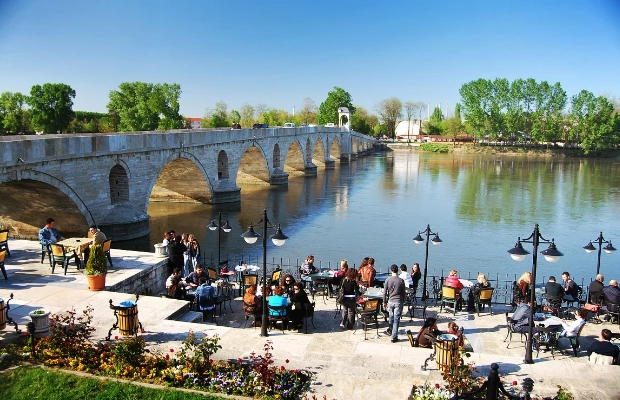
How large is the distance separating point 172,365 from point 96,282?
151 inches

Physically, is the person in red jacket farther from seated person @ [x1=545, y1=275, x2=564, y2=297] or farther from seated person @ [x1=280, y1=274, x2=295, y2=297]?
seated person @ [x1=280, y1=274, x2=295, y2=297]

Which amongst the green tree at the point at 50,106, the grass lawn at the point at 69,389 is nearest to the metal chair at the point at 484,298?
the grass lawn at the point at 69,389

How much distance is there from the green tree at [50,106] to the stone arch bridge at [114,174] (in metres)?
26.2

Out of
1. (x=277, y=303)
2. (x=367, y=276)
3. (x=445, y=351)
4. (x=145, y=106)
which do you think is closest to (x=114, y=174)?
(x=367, y=276)

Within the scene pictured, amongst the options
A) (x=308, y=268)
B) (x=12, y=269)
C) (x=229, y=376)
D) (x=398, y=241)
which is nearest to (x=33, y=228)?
(x=12, y=269)

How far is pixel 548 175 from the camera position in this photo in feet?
162

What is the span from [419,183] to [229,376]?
37.8 m

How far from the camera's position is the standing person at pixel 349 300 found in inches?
351

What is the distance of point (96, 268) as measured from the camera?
962cm

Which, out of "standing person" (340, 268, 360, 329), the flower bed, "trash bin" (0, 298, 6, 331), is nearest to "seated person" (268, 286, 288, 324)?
"standing person" (340, 268, 360, 329)

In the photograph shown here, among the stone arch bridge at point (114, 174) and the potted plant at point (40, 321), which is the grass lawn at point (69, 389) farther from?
the stone arch bridge at point (114, 174)

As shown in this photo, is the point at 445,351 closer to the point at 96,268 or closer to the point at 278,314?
the point at 278,314

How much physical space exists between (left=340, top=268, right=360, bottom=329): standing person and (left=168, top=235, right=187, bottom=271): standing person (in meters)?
4.67

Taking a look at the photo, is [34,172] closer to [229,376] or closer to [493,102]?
[229,376]
